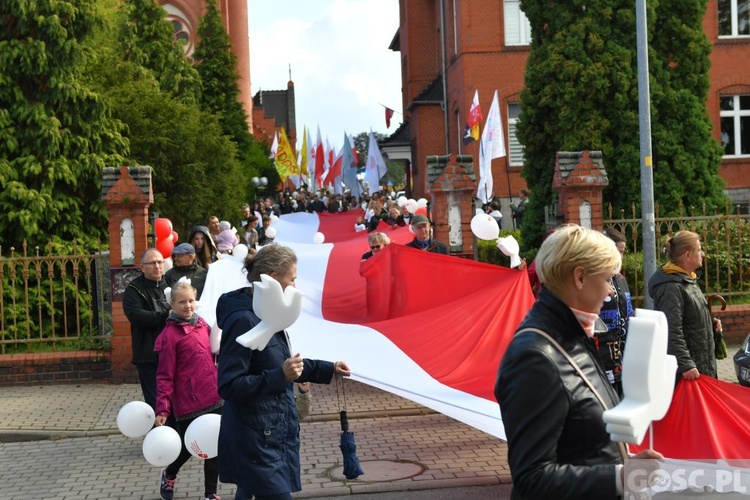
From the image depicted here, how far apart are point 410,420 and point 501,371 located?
796 centimetres

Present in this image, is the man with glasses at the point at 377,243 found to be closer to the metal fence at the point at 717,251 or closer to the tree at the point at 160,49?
the metal fence at the point at 717,251

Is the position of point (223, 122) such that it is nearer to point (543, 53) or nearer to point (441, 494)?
point (543, 53)

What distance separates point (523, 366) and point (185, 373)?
4833mm

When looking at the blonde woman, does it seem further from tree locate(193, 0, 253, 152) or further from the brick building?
tree locate(193, 0, 253, 152)

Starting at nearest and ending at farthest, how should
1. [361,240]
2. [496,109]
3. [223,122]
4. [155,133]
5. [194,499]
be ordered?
[194,499]
[361,240]
[496,109]
[155,133]
[223,122]

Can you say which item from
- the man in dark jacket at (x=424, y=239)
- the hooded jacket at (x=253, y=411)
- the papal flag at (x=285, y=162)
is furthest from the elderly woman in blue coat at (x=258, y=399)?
the papal flag at (x=285, y=162)

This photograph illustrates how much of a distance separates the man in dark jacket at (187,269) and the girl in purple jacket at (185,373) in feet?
8.09

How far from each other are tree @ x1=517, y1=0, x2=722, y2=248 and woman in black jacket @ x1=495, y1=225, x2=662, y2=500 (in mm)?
15551

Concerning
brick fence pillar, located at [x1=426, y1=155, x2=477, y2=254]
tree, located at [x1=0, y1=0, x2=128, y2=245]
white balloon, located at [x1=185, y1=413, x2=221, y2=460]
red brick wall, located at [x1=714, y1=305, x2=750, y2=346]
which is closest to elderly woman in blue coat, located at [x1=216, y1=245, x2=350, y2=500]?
white balloon, located at [x1=185, y1=413, x2=221, y2=460]

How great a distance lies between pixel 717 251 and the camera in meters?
14.2

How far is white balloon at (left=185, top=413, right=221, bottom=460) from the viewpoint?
242 inches

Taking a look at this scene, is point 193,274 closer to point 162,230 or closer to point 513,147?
point 162,230

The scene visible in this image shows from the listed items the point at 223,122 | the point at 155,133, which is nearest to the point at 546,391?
the point at 155,133

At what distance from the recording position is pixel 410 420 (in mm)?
10680
